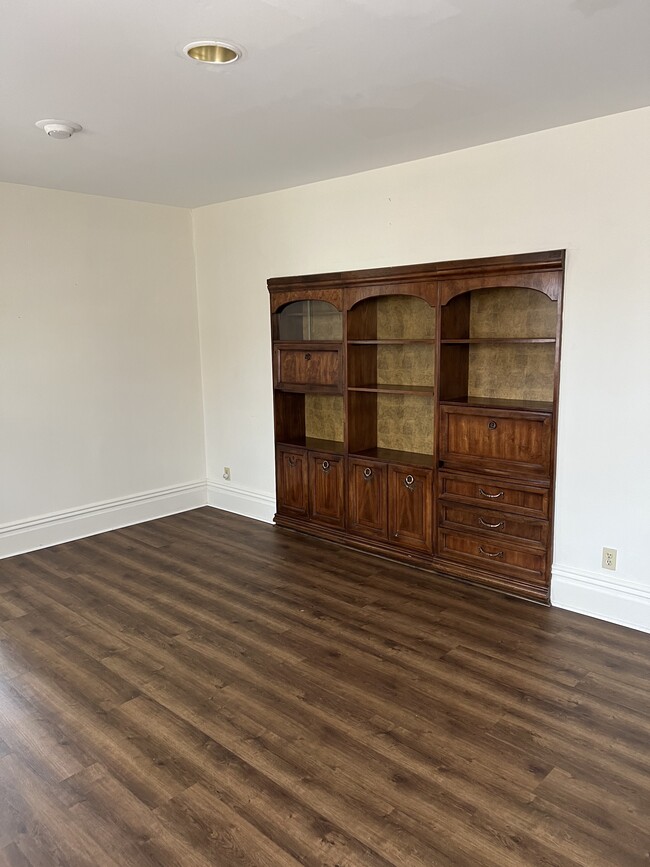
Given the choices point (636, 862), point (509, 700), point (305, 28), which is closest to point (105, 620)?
point (509, 700)

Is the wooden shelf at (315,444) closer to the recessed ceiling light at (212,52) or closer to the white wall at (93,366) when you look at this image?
the white wall at (93,366)

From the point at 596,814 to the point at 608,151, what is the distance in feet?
9.57

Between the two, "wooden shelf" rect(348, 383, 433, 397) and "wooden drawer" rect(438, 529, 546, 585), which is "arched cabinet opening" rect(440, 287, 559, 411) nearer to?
"wooden shelf" rect(348, 383, 433, 397)

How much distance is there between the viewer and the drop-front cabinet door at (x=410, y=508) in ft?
13.6

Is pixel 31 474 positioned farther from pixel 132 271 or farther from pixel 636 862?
pixel 636 862

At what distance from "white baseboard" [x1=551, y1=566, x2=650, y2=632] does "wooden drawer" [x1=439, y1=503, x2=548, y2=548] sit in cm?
22

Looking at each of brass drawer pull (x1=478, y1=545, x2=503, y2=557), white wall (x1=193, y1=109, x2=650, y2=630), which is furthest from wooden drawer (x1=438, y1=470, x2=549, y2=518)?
brass drawer pull (x1=478, y1=545, x2=503, y2=557)

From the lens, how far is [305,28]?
85.8 inches

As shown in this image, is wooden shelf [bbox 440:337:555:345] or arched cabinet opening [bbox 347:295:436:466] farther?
arched cabinet opening [bbox 347:295:436:466]

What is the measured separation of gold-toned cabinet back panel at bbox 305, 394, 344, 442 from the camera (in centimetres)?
504

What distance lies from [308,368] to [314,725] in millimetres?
2746

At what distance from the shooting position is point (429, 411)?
4453 mm

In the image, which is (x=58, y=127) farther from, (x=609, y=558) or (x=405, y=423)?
(x=609, y=558)

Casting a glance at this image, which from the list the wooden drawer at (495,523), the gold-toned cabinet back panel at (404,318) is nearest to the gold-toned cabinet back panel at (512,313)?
the gold-toned cabinet back panel at (404,318)
